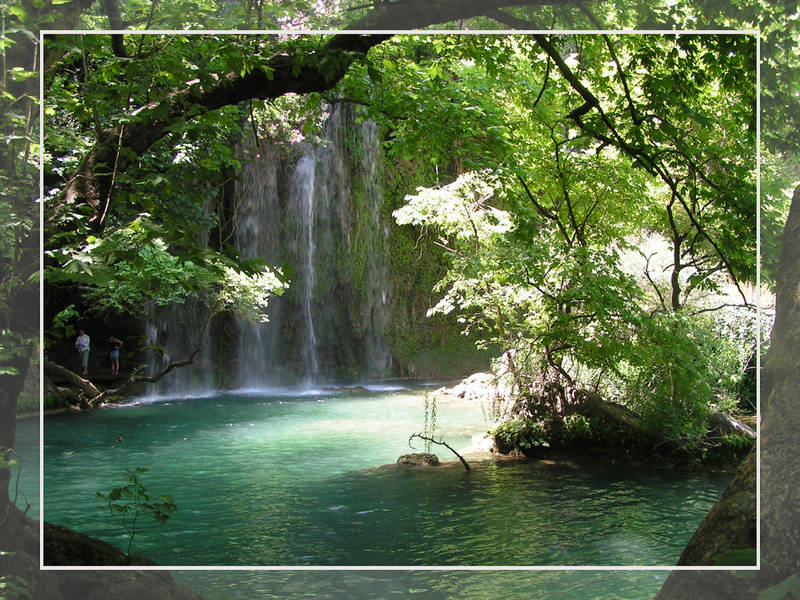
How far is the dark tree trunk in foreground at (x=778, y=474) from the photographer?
7.66 ft

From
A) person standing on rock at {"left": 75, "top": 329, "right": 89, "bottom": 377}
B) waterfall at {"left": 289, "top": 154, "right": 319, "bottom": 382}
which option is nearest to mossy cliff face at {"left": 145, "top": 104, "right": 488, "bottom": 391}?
waterfall at {"left": 289, "top": 154, "right": 319, "bottom": 382}

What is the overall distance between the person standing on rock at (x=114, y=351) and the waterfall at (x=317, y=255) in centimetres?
42

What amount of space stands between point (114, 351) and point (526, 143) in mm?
2869

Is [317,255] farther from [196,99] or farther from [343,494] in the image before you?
[196,99]

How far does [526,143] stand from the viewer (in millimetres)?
3531

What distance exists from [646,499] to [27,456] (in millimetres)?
3168

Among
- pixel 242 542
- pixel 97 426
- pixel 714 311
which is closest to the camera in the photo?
pixel 242 542

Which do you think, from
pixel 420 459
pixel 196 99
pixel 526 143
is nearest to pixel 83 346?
pixel 196 99

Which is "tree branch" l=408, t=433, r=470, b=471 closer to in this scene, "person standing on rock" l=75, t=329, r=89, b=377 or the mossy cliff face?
the mossy cliff face

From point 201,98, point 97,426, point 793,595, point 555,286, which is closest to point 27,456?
point 97,426

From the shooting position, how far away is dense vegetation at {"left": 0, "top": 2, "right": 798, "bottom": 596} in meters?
2.42

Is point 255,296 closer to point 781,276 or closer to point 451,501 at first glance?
point 451,501

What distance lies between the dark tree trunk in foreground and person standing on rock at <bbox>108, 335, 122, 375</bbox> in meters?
3.30

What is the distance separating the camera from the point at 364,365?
5.83m
